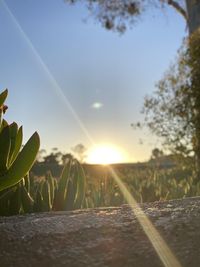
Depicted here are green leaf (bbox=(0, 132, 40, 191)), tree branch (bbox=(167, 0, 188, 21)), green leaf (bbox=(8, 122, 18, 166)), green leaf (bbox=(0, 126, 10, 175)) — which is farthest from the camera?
tree branch (bbox=(167, 0, 188, 21))

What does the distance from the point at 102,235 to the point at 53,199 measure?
2009 millimetres

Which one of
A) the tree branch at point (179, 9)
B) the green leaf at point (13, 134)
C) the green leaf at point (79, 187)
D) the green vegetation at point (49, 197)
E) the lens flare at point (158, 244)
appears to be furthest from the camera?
the tree branch at point (179, 9)

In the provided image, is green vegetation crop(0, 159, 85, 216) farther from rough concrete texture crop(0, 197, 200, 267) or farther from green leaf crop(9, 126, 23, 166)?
rough concrete texture crop(0, 197, 200, 267)

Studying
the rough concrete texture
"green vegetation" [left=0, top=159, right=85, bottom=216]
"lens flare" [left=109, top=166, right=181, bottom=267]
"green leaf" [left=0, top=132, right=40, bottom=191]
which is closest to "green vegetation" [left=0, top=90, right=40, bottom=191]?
"green leaf" [left=0, top=132, right=40, bottom=191]

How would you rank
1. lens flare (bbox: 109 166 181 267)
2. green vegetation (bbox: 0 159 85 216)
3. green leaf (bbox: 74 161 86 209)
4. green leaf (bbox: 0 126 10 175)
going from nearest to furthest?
lens flare (bbox: 109 166 181 267) → green leaf (bbox: 0 126 10 175) → green vegetation (bbox: 0 159 85 216) → green leaf (bbox: 74 161 86 209)

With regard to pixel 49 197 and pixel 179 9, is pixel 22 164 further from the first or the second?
pixel 179 9

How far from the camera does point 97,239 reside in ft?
6.30

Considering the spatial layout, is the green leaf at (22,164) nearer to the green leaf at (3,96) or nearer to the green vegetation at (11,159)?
the green vegetation at (11,159)

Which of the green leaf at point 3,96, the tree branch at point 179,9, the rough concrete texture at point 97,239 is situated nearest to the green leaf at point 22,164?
the green leaf at point 3,96

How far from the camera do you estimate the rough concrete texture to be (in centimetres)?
181

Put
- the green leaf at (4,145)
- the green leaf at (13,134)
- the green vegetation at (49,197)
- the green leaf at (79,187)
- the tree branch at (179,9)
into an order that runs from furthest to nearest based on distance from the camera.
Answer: the tree branch at (179,9), the green leaf at (79,187), the green vegetation at (49,197), the green leaf at (13,134), the green leaf at (4,145)

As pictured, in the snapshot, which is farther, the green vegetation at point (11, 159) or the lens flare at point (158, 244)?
the green vegetation at point (11, 159)

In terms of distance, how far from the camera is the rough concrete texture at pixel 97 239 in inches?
71.2

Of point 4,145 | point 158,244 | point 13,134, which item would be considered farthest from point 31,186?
point 158,244
